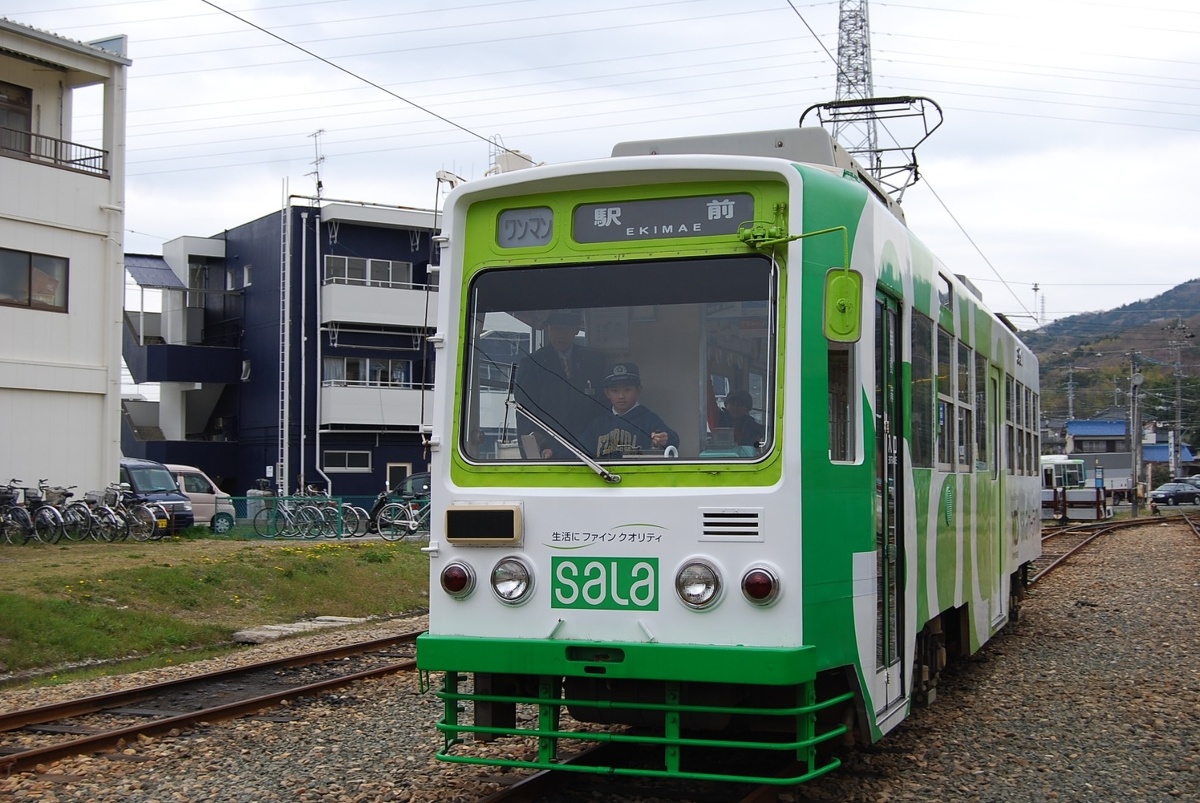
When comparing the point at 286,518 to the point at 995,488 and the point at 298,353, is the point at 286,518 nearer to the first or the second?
the point at 298,353

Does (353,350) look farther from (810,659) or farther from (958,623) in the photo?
(810,659)

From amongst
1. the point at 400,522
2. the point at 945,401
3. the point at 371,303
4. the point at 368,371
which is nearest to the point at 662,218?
the point at 945,401

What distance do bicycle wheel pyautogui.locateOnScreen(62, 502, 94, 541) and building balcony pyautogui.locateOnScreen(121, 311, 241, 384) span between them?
21.6 meters

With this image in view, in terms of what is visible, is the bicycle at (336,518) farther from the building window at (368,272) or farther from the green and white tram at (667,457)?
the green and white tram at (667,457)

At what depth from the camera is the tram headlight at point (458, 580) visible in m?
6.02

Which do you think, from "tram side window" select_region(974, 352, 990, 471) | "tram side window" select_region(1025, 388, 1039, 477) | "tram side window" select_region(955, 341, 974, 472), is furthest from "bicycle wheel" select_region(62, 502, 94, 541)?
"tram side window" select_region(955, 341, 974, 472)

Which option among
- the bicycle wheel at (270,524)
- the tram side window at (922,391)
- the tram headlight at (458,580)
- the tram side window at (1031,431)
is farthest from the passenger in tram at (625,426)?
the bicycle wheel at (270,524)

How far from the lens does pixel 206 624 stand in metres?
14.6

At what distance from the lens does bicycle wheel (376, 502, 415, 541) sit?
25.7 m

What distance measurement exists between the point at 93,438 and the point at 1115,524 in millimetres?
30940

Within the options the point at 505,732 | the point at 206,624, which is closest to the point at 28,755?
the point at 505,732

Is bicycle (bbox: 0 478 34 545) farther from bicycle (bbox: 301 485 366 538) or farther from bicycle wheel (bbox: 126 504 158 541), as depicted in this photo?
bicycle (bbox: 301 485 366 538)

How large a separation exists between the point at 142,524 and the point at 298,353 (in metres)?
19.5

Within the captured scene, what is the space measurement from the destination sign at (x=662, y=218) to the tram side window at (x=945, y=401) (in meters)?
2.74
